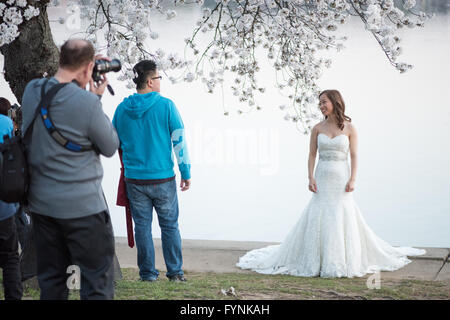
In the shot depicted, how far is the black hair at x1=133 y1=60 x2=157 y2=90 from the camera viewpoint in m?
4.93

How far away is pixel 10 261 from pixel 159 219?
145 centimetres

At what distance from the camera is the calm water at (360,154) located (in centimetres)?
1320

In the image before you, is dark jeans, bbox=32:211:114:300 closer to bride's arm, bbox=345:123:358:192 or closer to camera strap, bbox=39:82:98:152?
camera strap, bbox=39:82:98:152

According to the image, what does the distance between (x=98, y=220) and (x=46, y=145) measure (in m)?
0.47

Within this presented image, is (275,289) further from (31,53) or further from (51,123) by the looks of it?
(31,53)

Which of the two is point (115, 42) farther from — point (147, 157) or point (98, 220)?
Answer: point (98, 220)

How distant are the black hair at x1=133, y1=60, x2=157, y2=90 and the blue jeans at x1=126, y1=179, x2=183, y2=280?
2.77 ft

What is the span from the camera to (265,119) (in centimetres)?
2006

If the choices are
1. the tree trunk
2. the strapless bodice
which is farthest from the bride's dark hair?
the tree trunk

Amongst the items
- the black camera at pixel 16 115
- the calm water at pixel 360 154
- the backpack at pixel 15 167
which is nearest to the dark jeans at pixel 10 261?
the backpack at pixel 15 167

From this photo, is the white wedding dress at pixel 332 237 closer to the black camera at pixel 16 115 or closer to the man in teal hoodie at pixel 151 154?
the man in teal hoodie at pixel 151 154

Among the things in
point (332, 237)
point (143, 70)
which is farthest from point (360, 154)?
point (143, 70)

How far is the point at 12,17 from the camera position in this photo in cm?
494
